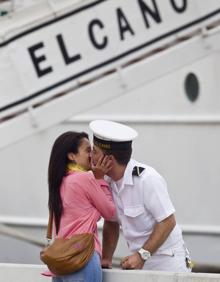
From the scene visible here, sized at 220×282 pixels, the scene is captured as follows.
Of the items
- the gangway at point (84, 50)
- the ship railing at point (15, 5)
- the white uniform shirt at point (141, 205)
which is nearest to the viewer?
the white uniform shirt at point (141, 205)

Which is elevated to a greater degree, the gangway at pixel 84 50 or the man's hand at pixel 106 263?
the gangway at pixel 84 50

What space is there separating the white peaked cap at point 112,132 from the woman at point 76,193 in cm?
10

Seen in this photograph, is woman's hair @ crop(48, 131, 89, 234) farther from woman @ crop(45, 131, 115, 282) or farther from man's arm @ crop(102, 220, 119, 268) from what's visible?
man's arm @ crop(102, 220, 119, 268)

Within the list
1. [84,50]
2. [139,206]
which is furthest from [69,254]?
[84,50]

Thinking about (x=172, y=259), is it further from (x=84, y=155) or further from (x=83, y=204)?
(x=84, y=155)

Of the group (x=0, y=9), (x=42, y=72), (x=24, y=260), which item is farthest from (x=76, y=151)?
(x=24, y=260)

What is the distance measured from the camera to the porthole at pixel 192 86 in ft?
29.5

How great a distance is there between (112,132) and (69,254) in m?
0.58

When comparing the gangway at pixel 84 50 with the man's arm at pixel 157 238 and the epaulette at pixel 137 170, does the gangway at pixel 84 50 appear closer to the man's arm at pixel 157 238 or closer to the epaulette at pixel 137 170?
the epaulette at pixel 137 170

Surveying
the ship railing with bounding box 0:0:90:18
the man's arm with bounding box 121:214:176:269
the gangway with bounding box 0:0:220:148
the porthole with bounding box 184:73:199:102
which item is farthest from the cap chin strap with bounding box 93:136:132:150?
the porthole with bounding box 184:73:199:102

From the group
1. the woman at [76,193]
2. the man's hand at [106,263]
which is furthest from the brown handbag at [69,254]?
the man's hand at [106,263]

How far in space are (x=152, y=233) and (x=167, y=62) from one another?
2.65 metres

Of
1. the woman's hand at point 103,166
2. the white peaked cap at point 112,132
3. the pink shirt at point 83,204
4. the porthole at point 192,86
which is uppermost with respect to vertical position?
the white peaked cap at point 112,132

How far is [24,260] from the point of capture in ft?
31.8
